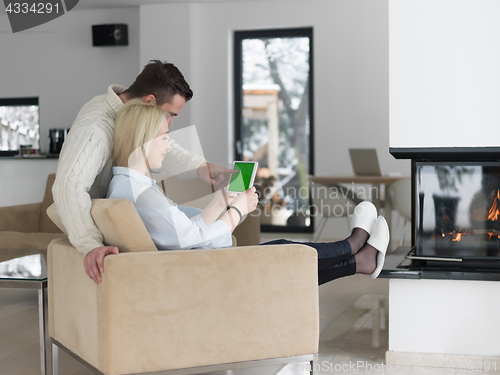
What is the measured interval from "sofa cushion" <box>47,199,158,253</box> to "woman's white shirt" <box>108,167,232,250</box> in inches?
2.8

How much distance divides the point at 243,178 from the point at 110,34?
5.69 metres

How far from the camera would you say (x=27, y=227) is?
4.45 metres

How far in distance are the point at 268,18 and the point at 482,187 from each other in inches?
199

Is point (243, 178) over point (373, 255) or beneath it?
over

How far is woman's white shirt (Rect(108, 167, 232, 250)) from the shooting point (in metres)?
2.02

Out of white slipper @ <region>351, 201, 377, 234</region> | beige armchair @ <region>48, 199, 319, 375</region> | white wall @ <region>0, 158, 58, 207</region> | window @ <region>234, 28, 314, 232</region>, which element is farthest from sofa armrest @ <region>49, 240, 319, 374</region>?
window @ <region>234, 28, 314, 232</region>

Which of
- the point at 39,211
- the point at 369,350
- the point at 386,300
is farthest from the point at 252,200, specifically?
the point at 39,211

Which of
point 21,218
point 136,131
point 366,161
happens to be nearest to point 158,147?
point 136,131

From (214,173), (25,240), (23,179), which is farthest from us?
(23,179)

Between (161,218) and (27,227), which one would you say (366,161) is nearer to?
(27,227)

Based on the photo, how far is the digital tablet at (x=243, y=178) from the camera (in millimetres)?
2309

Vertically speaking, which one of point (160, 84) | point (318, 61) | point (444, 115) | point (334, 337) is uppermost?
point (318, 61)

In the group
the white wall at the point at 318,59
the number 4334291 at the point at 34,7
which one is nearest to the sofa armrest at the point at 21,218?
the white wall at the point at 318,59

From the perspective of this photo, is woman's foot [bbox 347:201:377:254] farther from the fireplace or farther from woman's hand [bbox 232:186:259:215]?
woman's hand [bbox 232:186:259:215]
